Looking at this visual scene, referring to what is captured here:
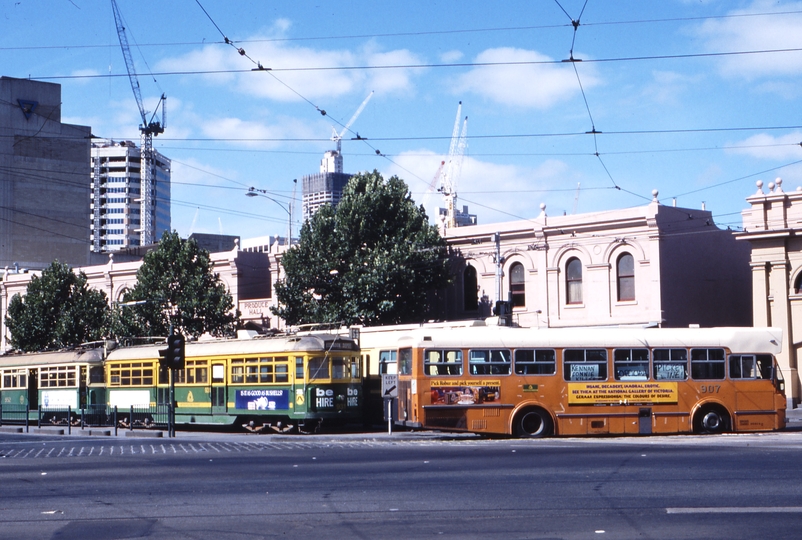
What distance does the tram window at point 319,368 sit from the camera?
99.4ft

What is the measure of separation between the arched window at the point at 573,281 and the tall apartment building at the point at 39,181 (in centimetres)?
5594

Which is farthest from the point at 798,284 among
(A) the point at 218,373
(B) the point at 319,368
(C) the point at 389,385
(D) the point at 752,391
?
(A) the point at 218,373

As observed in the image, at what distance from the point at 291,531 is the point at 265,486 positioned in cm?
431

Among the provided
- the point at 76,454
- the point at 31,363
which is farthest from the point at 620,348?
the point at 31,363

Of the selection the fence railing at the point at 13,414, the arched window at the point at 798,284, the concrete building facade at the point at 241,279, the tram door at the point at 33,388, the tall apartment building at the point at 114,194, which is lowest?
the fence railing at the point at 13,414

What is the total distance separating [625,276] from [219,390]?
58.7ft

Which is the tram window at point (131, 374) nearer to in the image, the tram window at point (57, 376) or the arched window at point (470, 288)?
the tram window at point (57, 376)

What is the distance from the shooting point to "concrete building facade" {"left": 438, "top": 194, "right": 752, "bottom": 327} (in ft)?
134

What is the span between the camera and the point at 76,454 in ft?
76.1

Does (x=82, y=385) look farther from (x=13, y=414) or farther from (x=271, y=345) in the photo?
(x=271, y=345)

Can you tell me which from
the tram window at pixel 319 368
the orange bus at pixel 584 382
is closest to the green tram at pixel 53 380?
the tram window at pixel 319 368

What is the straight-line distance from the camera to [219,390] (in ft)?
107

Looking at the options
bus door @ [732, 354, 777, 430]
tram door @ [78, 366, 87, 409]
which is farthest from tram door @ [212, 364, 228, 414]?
bus door @ [732, 354, 777, 430]

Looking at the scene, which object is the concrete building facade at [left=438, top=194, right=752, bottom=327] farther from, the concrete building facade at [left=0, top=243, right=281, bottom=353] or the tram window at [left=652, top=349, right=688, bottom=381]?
the tram window at [left=652, top=349, right=688, bottom=381]
